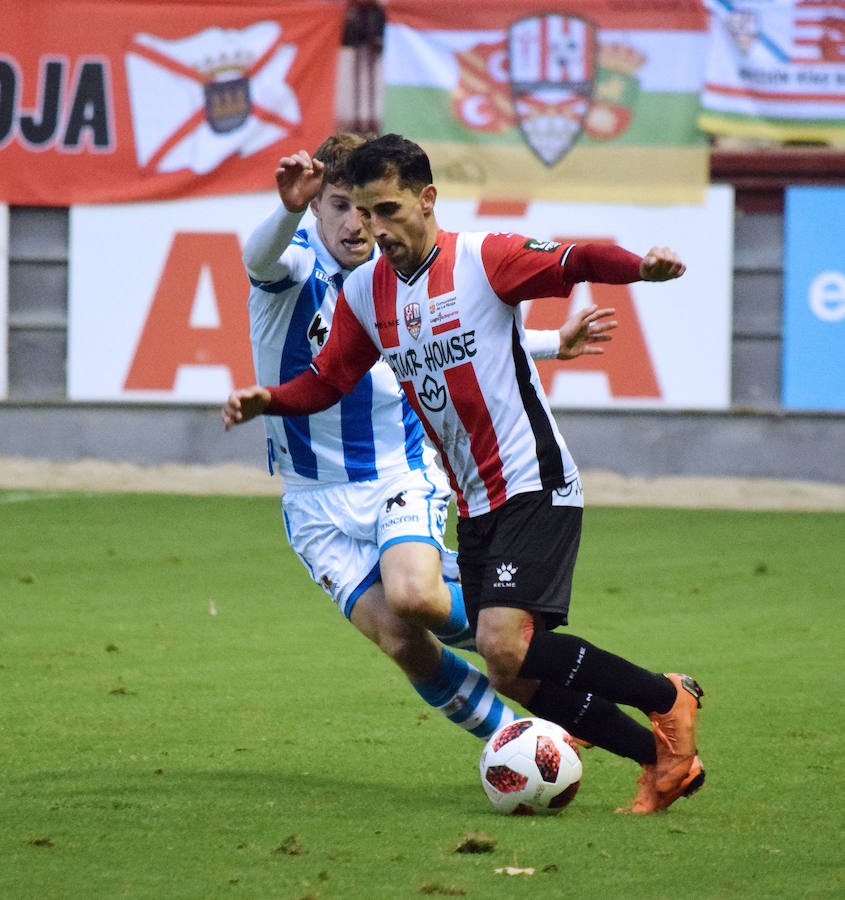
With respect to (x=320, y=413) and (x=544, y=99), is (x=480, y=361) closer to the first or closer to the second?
(x=320, y=413)

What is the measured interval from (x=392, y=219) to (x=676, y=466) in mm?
10183

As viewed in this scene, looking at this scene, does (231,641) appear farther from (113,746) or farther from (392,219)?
(392,219)

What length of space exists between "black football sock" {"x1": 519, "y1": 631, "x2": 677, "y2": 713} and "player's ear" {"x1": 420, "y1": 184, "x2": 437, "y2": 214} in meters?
1.27

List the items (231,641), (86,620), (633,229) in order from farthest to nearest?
(633,229)
(86,620)
(231,641)

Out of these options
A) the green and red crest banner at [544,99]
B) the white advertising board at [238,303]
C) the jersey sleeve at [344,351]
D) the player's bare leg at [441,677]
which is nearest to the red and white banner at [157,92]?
the white advertising board at [238,303]

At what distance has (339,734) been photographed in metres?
5.43

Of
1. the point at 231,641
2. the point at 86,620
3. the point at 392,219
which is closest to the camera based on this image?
the point at 392,219

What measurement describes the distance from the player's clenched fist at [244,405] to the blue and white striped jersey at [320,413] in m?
0.58

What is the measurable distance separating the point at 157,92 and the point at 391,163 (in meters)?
10.5

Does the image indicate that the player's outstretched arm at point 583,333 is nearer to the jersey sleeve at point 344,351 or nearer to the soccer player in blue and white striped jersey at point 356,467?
the soccer player in blue and white striped jersey at point 356,467

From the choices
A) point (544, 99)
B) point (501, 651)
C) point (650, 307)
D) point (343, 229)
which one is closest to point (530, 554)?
point (501, 651)

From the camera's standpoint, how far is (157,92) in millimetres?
14297

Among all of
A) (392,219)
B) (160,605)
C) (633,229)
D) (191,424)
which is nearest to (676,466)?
(633,229)

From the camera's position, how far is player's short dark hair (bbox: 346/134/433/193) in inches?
173
